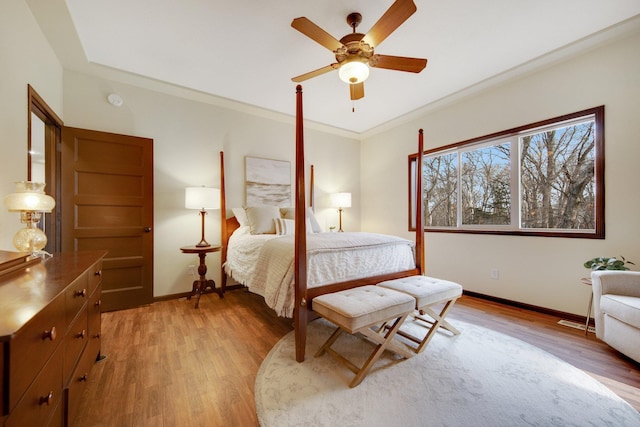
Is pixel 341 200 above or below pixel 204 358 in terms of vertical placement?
above

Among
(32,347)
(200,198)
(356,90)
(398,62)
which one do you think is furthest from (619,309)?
(200,198)

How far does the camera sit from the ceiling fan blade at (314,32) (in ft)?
5.60

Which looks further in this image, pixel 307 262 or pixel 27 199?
pixel 307 262

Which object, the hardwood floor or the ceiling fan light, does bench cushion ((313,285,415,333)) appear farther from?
the ceiling fan light

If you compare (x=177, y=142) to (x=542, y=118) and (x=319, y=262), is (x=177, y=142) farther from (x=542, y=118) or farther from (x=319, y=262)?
(x=542, y=118)

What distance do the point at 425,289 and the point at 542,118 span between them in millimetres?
2429

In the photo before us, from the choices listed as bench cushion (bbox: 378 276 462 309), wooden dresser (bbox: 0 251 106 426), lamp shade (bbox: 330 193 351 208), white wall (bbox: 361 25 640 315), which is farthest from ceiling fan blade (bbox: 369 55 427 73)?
lamp shade (bbox: 330 193 351 208)

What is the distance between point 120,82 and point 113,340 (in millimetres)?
2837

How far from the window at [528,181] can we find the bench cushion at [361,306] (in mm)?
1821

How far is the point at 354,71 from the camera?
2.06 metres

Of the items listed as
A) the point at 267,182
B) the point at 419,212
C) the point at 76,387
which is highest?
the point at 267,182

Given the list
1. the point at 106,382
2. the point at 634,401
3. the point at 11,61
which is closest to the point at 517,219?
the point at 634,401

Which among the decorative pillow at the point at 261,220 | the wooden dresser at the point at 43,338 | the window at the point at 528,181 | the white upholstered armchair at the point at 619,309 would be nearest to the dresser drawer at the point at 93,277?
the wooden dresser at the point at 43,338

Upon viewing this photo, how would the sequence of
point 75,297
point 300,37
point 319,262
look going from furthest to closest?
point 300,37 < point 319,262 < point 75,297
